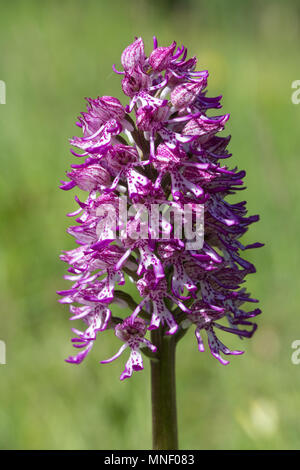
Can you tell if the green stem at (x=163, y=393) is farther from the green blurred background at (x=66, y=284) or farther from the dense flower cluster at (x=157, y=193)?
the green blurred background at (x=66, y=284)

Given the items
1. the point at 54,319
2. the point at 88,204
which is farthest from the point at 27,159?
the point at 88,204

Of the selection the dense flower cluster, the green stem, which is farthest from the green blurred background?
the dense flower cluster

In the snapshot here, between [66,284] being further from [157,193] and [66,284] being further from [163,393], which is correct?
[157,193]

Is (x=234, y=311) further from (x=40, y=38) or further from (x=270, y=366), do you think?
(x=40, y=38)

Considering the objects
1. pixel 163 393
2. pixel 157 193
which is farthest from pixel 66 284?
pixel 157 193

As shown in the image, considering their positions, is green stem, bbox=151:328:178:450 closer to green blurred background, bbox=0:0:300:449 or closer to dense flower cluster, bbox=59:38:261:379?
dense flower cluster, bbox=59:38:261:379

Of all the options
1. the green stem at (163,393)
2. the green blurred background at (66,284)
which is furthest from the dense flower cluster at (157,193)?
the green blurred background at (66,284)
